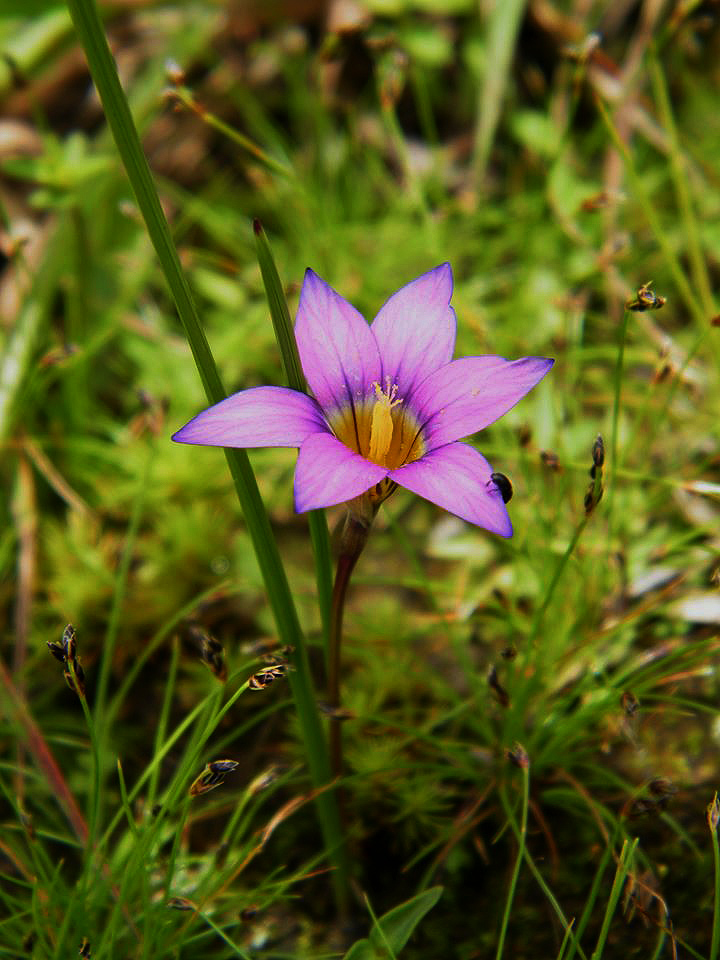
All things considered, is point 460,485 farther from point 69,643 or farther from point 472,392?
point 69,643

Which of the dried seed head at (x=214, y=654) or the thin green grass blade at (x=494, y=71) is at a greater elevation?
the thin green grass blade at (x=494, y=71)

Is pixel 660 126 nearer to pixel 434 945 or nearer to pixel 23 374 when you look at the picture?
pixel 23 374

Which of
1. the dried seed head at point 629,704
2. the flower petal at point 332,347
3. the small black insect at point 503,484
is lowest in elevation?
the dried seed head at point 629,704

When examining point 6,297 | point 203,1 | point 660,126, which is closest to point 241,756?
point 6,297

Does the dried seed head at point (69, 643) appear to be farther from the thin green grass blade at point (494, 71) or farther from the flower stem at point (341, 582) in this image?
the thin green grass blade at point (494, 71)

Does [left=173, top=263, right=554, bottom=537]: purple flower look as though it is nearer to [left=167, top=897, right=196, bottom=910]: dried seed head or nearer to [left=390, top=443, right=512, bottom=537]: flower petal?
[left=390, top=443, right=512, bottom=537]: flower petal

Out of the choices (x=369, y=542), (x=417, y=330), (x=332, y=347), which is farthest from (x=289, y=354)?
(x=369, y=542)

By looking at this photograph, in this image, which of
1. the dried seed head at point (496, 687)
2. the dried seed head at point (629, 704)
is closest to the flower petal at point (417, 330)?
the dried seed head at point (496, 687)

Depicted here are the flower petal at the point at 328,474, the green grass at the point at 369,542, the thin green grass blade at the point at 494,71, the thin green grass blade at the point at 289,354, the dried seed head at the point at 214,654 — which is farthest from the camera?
the thin green grass blade at the point at 494,71
